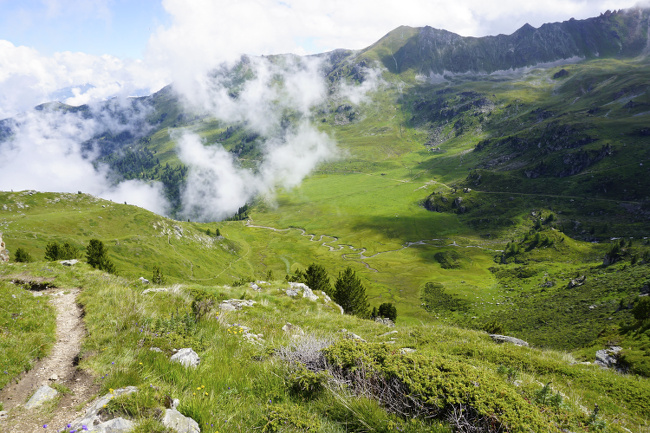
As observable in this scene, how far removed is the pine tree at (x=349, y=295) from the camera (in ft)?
176

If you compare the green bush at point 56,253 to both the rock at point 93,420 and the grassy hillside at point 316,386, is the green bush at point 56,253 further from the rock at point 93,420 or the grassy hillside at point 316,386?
the rock at point 93,420

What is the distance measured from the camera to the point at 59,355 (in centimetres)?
761

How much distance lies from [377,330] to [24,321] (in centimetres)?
1545

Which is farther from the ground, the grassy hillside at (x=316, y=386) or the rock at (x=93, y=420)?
the rock at (x=93, y=420)

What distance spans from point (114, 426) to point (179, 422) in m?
0.94

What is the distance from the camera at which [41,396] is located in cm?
558

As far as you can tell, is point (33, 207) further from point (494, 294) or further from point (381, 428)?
point (494, 294)

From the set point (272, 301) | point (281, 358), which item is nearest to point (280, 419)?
point (281, 358)

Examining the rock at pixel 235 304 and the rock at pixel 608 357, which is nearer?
the rock at pixel 608 357

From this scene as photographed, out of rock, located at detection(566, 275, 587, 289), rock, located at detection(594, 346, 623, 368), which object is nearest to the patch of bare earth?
rock, located at detection(594, 346, 623, 368)

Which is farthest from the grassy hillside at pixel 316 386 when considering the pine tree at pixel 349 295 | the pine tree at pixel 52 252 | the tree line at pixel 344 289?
the pine tree at pixel 52 252

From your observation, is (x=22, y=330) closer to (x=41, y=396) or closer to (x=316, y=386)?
(x=41, y=396)

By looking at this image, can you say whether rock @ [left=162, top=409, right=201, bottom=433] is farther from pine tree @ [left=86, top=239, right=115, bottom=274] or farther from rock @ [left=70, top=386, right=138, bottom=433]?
pine tree @ [left=86, top=239, right=115, bottom=274]

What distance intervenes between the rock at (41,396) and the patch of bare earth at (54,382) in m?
0.10
